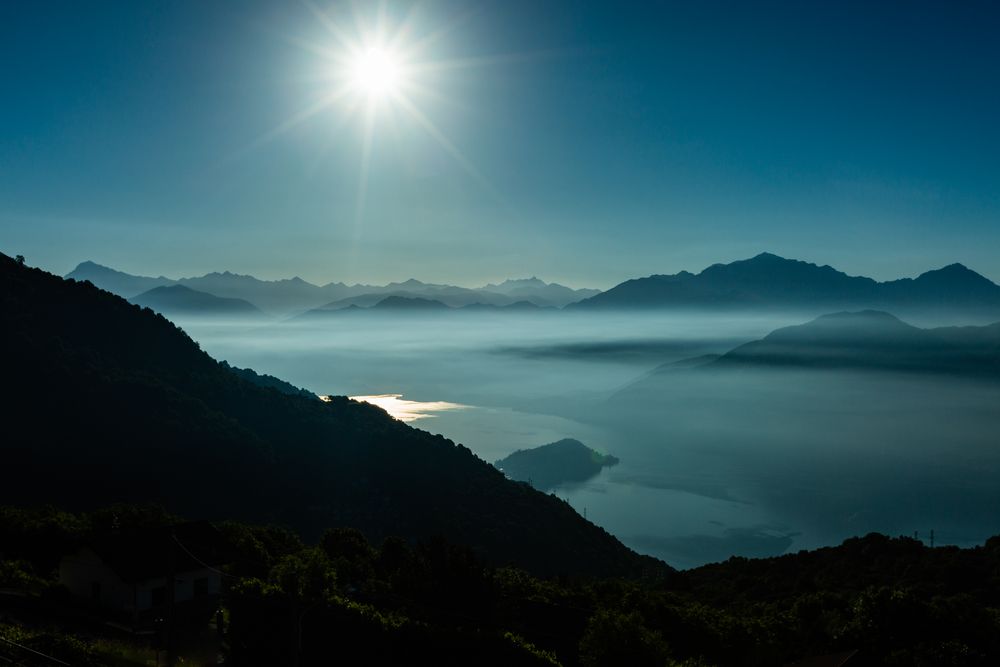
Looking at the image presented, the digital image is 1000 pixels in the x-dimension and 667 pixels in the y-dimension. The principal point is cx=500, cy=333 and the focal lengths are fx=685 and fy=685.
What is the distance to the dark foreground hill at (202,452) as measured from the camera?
71.0 m

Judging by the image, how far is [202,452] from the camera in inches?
3118

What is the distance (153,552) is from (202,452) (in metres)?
53.6

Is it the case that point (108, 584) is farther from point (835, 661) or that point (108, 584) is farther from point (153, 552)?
point (835, 661)

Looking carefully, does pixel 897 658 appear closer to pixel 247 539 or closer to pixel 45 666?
pixel 45 666

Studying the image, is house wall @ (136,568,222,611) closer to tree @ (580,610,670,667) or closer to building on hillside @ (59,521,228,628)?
building on hillside @ (59,521,228,628)

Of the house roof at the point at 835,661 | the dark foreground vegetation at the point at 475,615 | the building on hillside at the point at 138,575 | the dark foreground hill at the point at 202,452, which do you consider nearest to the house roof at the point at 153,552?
the building on hillside at the point at 138,575

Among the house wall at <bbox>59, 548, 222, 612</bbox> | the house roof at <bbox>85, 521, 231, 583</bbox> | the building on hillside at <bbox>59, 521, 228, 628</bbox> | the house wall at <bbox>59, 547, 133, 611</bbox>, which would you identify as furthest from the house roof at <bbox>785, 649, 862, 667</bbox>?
the house wall at <bbox>59, 547, 133, 611</bbox>

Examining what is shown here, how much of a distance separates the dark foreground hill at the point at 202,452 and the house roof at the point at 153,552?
A: 131 feet

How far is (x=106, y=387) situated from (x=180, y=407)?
8206 millimetres

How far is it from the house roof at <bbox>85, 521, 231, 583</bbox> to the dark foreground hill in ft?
131

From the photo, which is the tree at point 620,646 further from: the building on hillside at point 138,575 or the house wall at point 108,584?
the house wall at point 108,584

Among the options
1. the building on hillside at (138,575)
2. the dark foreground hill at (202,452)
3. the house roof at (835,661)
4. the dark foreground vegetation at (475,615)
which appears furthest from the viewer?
the dark foreground hill at (202,452)

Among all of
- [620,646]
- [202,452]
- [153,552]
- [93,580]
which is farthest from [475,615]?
[202,452]

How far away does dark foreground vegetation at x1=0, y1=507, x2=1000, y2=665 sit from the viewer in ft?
69.9
